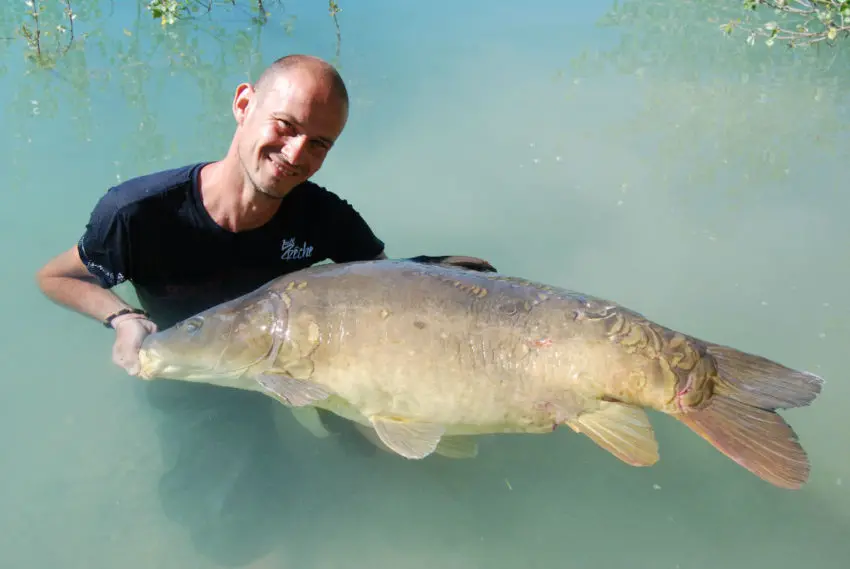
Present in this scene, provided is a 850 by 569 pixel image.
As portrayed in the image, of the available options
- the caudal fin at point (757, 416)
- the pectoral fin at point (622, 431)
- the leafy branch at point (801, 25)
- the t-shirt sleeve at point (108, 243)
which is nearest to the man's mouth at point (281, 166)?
the t-shirt sleeve at point (108, 243)

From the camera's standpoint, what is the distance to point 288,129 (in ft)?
6.91

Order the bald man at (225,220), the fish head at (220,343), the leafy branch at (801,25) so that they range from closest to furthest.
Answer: the fish head at (220,343), the bald man at (225,220), the leafy branch at (801,25)

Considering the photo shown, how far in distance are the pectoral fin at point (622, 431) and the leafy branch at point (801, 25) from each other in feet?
12.5

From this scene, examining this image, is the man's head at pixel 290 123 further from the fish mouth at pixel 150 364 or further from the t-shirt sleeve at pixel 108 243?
the fish mouth at pixel 150 364

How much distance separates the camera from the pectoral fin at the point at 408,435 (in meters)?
1.95

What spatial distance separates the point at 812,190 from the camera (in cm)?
409

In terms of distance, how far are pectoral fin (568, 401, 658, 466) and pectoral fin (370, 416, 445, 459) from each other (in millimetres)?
386

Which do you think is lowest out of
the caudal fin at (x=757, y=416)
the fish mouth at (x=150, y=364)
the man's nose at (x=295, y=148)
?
the fish mouth at (x=150, y=364)

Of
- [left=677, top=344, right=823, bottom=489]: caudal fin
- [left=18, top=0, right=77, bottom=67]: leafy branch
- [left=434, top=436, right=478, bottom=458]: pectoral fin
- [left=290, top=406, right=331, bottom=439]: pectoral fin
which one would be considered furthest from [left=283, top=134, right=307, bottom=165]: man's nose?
[left=18, top=0, right=77, bottom=67]: leafy branch

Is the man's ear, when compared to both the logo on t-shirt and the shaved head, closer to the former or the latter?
the shaved head

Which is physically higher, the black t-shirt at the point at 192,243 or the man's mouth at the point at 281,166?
the man's mouth at the point at 281,166

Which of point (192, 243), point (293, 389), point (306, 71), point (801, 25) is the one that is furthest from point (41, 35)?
point (801, 25)

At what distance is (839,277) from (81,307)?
335 cm

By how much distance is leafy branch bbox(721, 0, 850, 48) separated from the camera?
4.86 meters
